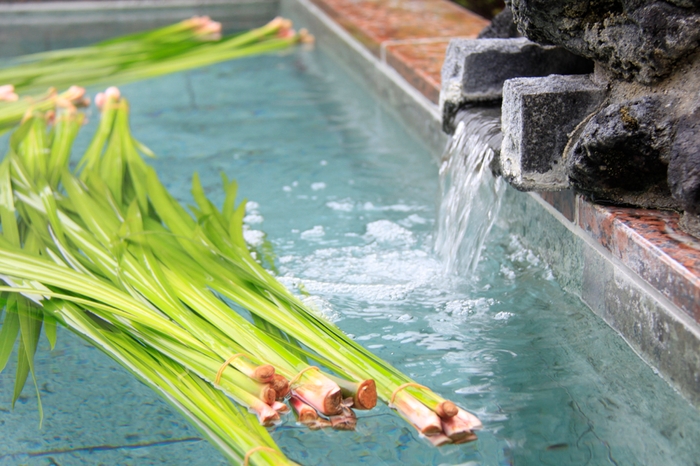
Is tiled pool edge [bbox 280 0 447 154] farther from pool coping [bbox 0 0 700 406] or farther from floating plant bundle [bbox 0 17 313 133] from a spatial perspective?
floating plant bundle [bbox 0 17 313 133]

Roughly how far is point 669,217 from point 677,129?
22cm

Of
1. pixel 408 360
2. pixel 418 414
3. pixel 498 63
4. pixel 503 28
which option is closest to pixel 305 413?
pixel 418 414

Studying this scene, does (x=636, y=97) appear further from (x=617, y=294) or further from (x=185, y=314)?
(x=185, y=314)

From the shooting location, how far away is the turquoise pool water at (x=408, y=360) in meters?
1.28

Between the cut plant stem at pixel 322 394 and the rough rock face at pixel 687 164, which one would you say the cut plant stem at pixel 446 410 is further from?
the rough rock face at pixel 687 164

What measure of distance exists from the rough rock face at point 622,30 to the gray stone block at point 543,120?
0.08 meters

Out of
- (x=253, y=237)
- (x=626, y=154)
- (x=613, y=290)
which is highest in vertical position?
(x=626, y=154)

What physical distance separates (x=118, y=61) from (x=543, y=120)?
2898 millimetres

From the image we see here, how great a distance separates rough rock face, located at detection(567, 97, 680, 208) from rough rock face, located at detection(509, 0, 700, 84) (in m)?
0.08

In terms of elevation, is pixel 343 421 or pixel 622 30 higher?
pixel 622 30

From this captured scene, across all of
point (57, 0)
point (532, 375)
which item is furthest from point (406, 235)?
point (57, 0)

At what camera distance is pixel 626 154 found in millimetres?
1377

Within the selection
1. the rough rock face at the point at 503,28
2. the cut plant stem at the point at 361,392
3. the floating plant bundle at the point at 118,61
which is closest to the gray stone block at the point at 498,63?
the rough rock face at the point at 503,28

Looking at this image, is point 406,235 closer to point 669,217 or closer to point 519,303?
point 519,303
